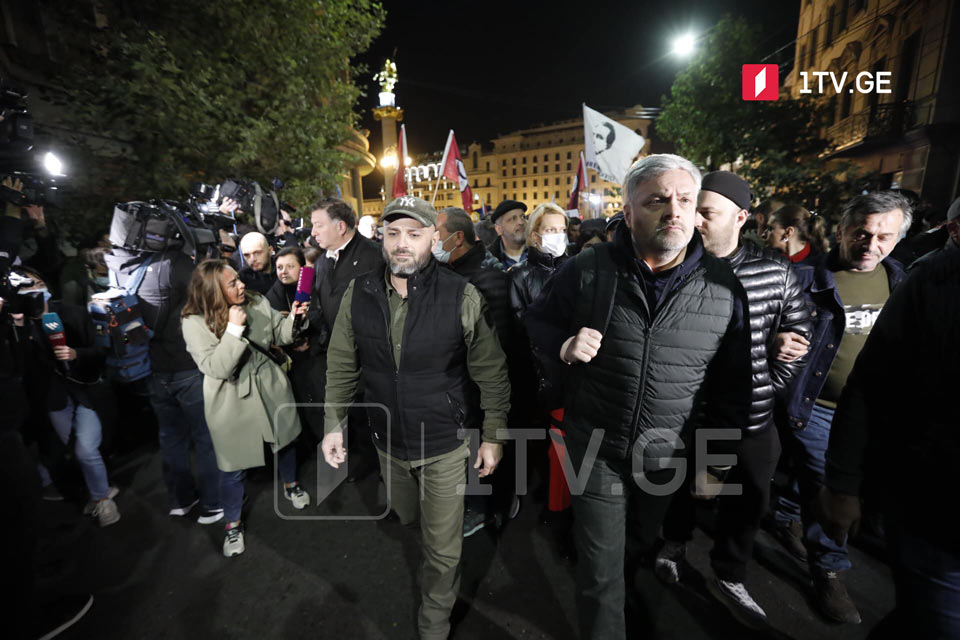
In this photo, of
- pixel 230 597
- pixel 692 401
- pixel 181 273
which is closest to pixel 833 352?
pixel 692 401

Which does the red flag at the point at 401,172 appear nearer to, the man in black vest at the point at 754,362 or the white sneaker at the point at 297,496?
the white sneaker at the point at 297,496

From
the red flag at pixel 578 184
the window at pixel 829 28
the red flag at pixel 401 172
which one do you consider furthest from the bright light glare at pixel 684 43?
the window at pixel 829 28

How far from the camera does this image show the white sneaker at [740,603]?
8.62 feet

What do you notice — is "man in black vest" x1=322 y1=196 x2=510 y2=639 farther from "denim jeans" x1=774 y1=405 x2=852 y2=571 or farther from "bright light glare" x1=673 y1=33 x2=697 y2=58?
"bright light glare" x1=673 y1=33 x2=697 y2=58

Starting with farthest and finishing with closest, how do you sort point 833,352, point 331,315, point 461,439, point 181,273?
point 331,315 < point 181,273 < point 833,352 < point 461,439

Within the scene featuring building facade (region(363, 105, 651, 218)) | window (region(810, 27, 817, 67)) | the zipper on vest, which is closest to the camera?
the zipper on vest

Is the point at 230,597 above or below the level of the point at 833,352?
below

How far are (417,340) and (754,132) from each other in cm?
2149

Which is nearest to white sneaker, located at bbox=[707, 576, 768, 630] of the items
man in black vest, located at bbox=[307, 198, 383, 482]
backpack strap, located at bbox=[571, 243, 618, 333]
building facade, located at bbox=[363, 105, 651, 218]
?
backpack strap, located at bbox=[571, 243, 618, 333]

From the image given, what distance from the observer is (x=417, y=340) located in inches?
91.4

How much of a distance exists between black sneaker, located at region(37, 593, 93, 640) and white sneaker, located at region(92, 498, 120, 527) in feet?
3.08

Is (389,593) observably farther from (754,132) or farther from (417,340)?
(754,132)

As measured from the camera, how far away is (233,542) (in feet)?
10.8

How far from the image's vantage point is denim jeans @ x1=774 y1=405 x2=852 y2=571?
106 inches
